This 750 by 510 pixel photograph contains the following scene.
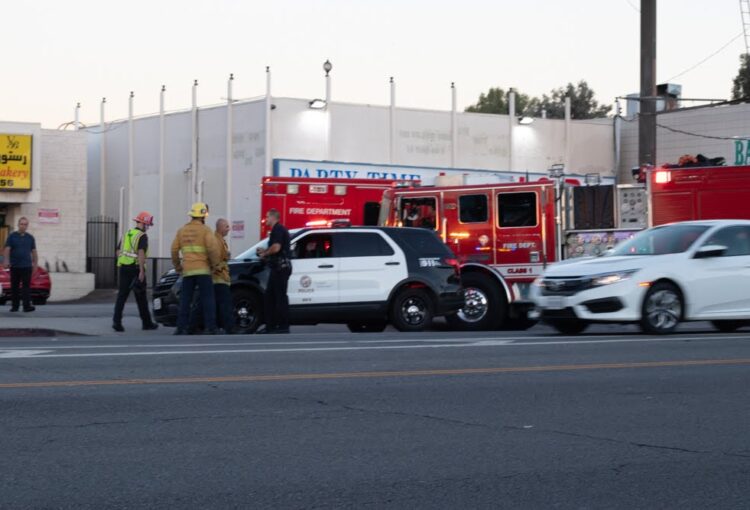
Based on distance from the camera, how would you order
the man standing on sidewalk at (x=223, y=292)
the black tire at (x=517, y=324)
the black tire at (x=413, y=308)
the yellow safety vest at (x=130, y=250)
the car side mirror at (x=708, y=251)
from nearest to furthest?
the car side mirror at (x=708, y=251) < the man standing on sidewalk at (x=223, y=292) < the yellow safety vest at (x=130, y=250) < the black tire at (x=413, y=308) < the black tire at (x=517, y=324)

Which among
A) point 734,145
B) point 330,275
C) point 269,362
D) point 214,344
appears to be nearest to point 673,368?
point 269,362

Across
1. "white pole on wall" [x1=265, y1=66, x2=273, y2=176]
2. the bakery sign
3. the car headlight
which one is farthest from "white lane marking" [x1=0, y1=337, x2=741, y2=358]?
the bakery sign

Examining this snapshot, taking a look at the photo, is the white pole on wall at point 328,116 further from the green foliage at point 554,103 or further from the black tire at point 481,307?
the green foliage at point 554,103

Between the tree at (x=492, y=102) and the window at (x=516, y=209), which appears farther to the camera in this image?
the tree at (x=492, y=102)

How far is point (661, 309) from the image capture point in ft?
52.7

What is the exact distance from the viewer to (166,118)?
4050 centimetres

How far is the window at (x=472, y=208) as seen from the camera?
20.4m

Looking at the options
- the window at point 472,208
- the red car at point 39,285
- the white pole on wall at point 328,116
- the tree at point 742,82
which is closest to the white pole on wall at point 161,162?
the white pole on wall at point 328,116

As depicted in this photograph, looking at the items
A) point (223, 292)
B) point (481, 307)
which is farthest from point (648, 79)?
point (223, 292)

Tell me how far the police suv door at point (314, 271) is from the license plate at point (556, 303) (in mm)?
3361

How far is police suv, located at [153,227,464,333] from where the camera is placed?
1772cm

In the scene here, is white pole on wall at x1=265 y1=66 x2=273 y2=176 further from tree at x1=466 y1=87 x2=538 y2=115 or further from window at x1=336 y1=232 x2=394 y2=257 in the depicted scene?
tree at x1=466 y1=87 x2=538 y2=115

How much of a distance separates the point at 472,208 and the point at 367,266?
298cm

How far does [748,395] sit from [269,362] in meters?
4.34
